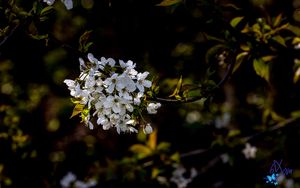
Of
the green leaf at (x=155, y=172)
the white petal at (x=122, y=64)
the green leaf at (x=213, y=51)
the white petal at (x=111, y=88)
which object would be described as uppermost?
the green leaf at (x=155, y=172)

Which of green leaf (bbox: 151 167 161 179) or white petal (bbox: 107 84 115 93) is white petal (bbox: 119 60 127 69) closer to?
white petal (bbox: 107 84 115 93)

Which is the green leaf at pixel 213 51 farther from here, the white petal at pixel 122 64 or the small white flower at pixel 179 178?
the small white flower at pixel 179 178

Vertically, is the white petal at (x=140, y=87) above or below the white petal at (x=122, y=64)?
below

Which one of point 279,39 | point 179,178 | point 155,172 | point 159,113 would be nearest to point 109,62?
point 279,39

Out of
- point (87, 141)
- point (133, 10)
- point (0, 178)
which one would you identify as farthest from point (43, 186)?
point (133, 10)

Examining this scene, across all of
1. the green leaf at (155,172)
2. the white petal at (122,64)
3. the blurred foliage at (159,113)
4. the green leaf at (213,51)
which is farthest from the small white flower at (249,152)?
the white petal at (122,64)

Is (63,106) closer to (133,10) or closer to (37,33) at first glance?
(133,10)
